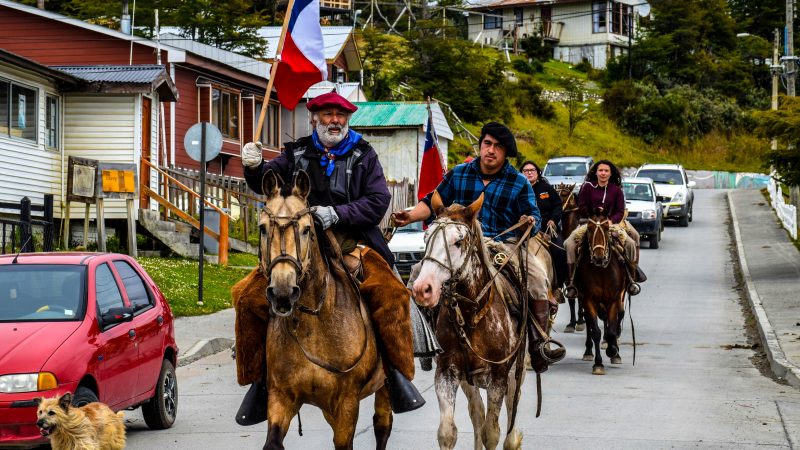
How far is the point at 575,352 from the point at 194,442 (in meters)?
8.57

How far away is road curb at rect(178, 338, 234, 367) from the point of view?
54.4 feet

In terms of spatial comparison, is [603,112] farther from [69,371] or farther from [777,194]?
[69,371]

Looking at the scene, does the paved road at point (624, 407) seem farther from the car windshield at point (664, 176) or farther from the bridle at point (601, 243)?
the car windshield at point (664, 176)

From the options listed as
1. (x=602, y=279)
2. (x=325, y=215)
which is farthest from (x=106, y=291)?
(x=602, y=279)

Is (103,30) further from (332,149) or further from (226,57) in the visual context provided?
(332,149)

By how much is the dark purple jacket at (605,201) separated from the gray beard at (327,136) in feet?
30.2

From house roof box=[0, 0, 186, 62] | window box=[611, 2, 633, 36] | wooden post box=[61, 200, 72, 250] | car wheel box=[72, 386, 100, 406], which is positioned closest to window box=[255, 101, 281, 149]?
house roof box=[0, 0, 186, 62]

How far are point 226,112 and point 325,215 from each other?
32.4 meters

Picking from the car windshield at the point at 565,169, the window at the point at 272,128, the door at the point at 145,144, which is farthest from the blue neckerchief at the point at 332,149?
the car windshield at the point at 565,169

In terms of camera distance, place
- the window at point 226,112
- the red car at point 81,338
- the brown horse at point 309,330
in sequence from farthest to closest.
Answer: the window at point 226,112 < the red car at point 81,338 < the brown horse at point 309,330

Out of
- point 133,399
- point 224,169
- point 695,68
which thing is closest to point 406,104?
point 224,169

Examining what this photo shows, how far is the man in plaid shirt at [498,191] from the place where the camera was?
9.83 m

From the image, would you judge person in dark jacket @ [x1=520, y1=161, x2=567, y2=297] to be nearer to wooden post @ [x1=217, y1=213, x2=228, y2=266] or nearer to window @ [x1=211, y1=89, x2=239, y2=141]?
wooden post @ [x1=217, y1=213, x2=228, y2=266]

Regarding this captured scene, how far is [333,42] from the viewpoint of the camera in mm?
49094
